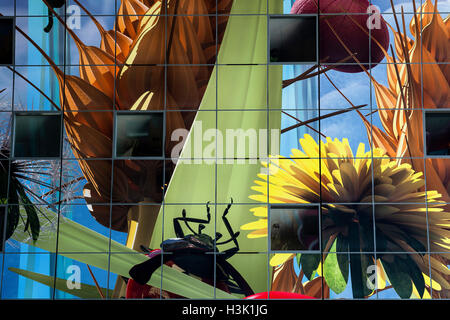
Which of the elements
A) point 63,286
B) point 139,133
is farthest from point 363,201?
point 63,286

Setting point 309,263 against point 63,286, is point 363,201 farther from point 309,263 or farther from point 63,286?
point 63,286

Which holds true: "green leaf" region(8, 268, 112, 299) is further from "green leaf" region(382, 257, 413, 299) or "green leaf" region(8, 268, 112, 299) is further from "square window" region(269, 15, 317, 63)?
"square window" region(269, 15, 317, 63)

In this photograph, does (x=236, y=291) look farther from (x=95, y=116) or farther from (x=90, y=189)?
(x=95, y=116)

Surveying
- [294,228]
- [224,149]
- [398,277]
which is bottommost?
[398,277]

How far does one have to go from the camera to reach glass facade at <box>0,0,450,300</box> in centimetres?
1442

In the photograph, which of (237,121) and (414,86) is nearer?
(237,121)

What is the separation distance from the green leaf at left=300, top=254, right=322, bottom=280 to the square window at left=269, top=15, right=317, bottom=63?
4313mm

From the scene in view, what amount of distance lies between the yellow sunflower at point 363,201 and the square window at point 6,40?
20.5 feet

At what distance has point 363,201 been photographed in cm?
1450

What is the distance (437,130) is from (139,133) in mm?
6616
